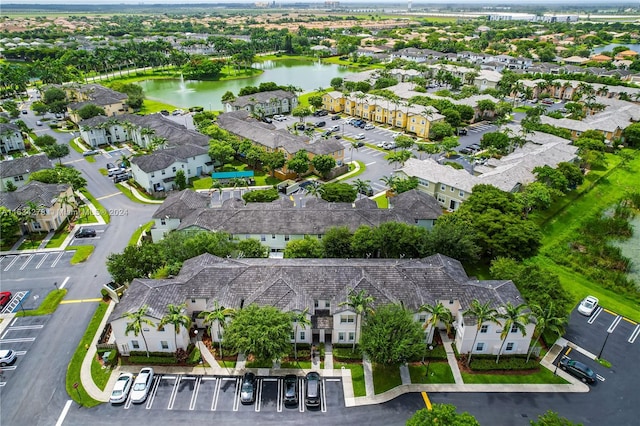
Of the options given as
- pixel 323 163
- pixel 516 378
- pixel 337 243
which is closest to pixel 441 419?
pixel 516 378

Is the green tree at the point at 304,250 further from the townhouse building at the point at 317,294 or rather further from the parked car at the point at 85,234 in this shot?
the parked car at the point at 85,234

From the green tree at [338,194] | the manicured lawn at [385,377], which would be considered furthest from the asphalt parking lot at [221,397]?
the green tree at [338,194]

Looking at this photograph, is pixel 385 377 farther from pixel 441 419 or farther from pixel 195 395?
pixel 195 395

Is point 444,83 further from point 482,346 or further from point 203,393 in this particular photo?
point 203,393

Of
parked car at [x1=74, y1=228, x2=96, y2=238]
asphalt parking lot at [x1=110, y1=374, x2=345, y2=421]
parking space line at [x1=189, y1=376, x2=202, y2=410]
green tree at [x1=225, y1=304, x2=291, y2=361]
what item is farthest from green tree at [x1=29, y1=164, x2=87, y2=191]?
green tree at [x1=225, y1=304, x2=291, y2=361]

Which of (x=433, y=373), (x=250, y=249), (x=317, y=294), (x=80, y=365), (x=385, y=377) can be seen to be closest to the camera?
(x=385, y=377)

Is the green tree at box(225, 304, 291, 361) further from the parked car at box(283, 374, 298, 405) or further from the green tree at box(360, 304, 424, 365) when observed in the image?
the green tree at box(360, 304, 424, 365)

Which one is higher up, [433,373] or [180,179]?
[180,179]
